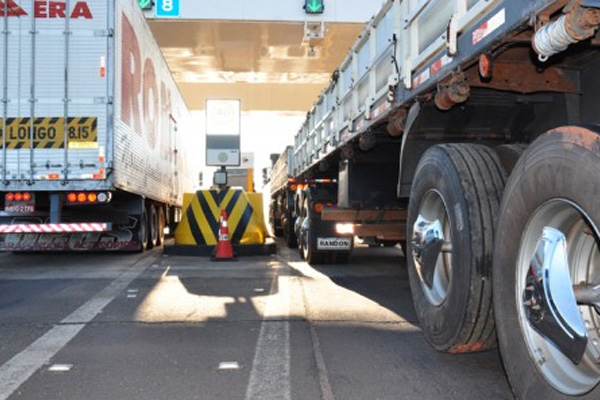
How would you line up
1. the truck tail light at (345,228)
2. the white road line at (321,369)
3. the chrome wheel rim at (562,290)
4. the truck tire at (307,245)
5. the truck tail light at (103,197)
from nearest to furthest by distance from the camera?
the chrome wheel rim at (562,290)
the white road line at (321,369)
the truck tail light at (345,228)
the truck tail light at (103,197)
the truck tire at (307,245)

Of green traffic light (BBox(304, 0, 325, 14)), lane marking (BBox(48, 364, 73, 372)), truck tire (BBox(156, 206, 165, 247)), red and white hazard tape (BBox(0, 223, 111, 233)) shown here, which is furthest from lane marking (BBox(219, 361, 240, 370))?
green traffic light (BBox(304, 0, 325, 14))

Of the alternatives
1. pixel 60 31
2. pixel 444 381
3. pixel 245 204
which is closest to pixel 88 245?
pixel 245 204

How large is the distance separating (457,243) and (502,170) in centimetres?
53

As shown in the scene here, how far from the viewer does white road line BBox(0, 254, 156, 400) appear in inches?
156

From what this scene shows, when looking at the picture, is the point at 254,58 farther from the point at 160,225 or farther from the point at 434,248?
the point at 434,248

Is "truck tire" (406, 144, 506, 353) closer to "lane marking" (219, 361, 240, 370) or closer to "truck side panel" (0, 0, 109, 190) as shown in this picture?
"lane marking" (219, 361, 240, 370)

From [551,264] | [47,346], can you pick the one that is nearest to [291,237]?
[47,346]

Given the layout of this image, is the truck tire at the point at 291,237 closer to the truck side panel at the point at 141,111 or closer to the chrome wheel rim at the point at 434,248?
the truck side panel at the point at 141,111

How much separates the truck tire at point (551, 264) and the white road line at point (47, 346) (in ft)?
9.29

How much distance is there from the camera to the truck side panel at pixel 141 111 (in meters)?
9.90

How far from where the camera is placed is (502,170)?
12.4ft

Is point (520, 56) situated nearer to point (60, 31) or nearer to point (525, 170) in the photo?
point (525, 170)

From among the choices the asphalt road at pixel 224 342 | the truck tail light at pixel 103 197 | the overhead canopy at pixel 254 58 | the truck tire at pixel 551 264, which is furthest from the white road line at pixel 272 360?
the overhead canopy at pixel 254 58

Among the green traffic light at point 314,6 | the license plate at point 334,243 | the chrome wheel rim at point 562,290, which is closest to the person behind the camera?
the chrome wheel rim at point 562,290
